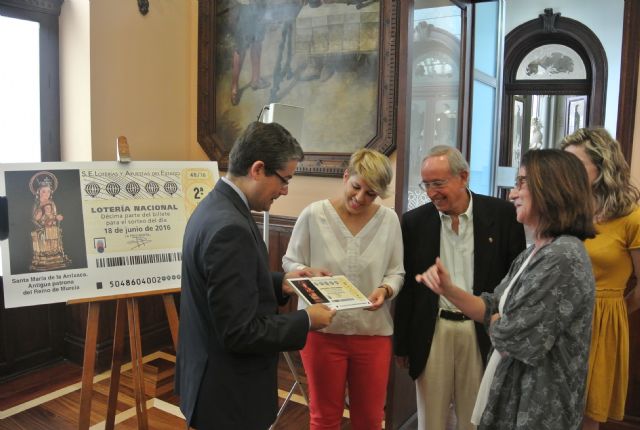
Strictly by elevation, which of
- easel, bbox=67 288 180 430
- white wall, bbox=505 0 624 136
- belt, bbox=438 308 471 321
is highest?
white wall, bbox=505 0 624 136

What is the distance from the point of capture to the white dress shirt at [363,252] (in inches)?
81.7

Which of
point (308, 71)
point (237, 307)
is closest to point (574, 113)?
point (308, 71)

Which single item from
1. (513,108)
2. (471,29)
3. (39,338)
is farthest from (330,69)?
(513,108)

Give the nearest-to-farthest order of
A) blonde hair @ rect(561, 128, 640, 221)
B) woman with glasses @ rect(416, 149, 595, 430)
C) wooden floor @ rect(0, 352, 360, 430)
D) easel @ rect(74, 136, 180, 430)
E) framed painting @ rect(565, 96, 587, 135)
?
1. woman with glasses @ rect(416, 149, 595, 430)
2. blonde hair @ rect(561, 128, 640, 221)
3. easel @ rect(74, 136, 180, 430)
4. wooden floor @ rect(0, 352, 360, 430)
5. framed painting @ rect(565, 96, 587, 135)

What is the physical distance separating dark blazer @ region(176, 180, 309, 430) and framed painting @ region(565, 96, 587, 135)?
844 centimetres

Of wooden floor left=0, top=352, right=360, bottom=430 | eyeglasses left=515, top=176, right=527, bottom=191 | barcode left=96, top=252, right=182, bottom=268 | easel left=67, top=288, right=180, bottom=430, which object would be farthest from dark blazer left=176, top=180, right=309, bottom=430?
wooden floor left=0, top=352, right=360, bottom=430

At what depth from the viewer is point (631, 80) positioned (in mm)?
2686

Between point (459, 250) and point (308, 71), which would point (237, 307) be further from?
point (308, 71)

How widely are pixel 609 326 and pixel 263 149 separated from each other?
4.95 ft

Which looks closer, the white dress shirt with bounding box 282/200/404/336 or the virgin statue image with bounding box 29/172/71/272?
the white dress shirt with bounding box 282/200/404/336

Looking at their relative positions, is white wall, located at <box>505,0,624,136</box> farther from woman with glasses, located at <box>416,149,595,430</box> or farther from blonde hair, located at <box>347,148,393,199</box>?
woman with glasses, located at <box>416,149,595,430</box>

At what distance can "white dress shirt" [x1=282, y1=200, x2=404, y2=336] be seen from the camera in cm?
208

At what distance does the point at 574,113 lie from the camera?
8805 millimetres

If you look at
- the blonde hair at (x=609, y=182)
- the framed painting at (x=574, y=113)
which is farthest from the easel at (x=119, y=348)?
the framed painting at (x=574, y=113)
